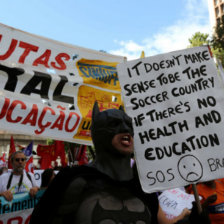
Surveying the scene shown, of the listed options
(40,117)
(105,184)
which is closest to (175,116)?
(105,184)

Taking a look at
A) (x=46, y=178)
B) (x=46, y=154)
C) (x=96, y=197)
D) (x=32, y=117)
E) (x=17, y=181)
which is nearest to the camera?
A: (x=96, y=197)

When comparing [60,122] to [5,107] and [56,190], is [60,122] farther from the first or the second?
[56,190]

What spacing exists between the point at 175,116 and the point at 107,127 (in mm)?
1115

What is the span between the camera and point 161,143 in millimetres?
2689

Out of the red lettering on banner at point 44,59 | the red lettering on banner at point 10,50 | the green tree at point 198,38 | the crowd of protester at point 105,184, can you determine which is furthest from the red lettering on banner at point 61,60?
the green tree at point 198,38

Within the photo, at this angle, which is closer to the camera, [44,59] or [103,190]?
[103,190]

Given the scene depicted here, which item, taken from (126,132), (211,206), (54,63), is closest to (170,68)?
(126,132)

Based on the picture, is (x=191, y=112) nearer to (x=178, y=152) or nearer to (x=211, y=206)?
(x=178, y=152)

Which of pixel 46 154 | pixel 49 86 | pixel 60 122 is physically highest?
pixel 46 154

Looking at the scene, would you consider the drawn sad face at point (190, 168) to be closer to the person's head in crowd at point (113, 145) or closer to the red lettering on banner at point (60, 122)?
the person's head in crowd at point (113, 145)

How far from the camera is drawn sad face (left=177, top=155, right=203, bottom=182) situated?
260cm

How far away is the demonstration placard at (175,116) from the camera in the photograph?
260cm

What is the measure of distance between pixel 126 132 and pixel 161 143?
33.6 inches

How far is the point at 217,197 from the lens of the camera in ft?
10.3
